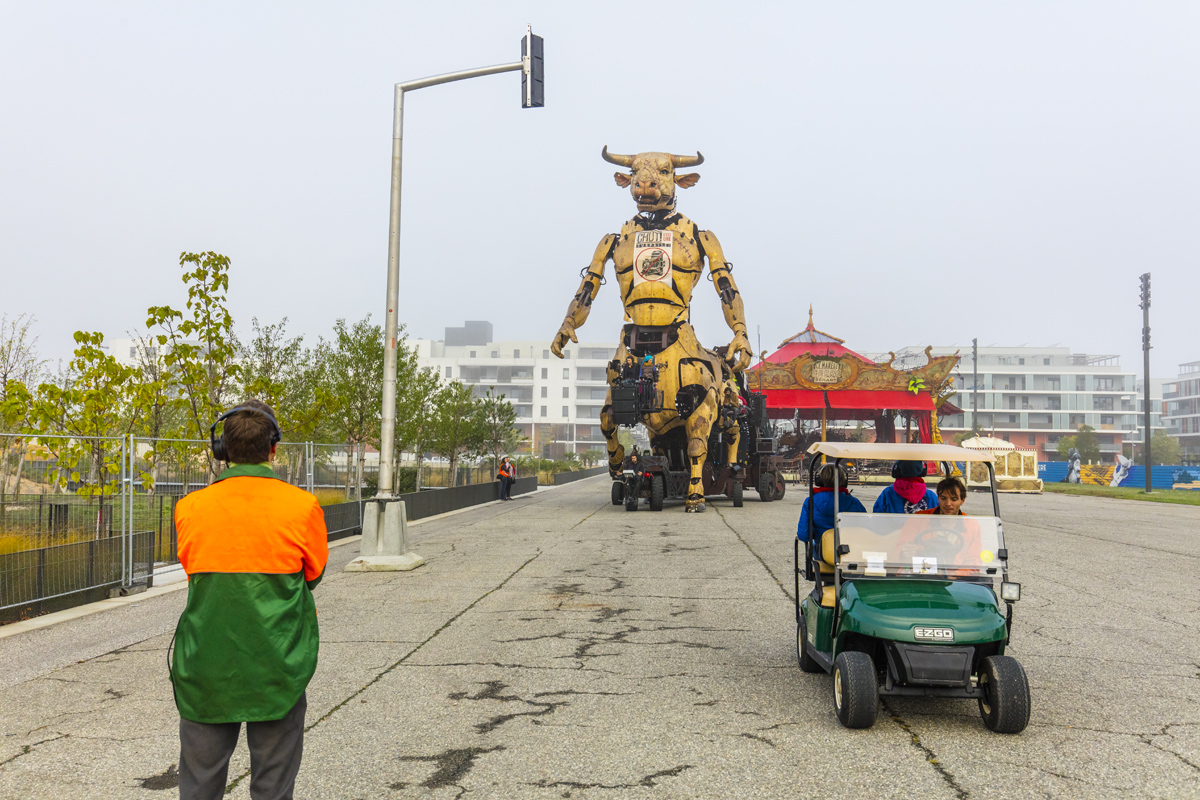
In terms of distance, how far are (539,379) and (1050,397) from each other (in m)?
67.5

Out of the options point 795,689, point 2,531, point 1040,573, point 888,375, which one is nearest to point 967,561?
point 795,689

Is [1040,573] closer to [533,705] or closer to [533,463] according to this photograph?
[533,705]

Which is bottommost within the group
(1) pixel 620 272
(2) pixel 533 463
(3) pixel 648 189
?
(2) pixel 533 463

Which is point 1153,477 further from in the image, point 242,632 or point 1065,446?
point 242,632

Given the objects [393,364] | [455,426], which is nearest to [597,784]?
[393,364]

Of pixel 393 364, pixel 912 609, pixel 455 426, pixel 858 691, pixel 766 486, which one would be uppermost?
pixel 393 364

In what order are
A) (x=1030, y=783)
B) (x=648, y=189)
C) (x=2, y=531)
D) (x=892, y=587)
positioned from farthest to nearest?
(x=648, y=189) < (x=2, y=531) < (x=892, y=587) < (x=1030, y=783)

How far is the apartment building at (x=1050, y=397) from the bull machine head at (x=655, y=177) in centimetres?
9718

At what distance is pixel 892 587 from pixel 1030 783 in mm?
1384

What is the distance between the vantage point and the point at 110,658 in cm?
725

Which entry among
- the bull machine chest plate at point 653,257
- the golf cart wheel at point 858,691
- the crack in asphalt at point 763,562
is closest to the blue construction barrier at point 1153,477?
the bull machine chest plate at point 653,257

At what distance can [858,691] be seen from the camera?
506cm

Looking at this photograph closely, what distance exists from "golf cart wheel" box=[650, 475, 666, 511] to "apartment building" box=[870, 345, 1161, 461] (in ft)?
321

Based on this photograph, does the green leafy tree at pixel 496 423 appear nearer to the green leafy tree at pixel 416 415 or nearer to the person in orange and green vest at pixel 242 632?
the green leafy tree at pixel 416 415
